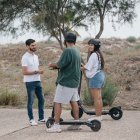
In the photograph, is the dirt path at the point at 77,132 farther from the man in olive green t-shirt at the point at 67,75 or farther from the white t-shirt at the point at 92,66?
the white t-shirt at the point at 92,66

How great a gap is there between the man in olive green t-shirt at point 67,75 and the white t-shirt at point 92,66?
572 millimetres

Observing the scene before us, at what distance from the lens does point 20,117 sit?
45.2 ft

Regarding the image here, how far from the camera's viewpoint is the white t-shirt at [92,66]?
1141 cm

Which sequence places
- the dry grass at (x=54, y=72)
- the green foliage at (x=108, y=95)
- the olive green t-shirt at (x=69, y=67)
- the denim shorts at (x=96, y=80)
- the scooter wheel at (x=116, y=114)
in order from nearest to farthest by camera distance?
the olive green t-shirt at (x=69, y=67)
the denim shorts at (x=96, y=80)
the scooter wheel at (x=116, y=114)
the green foliage at (x=108, y=95)
the dry grass at (x=54, y=72)

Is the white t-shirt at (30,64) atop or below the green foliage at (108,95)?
atop

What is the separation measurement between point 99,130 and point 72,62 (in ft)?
4.85

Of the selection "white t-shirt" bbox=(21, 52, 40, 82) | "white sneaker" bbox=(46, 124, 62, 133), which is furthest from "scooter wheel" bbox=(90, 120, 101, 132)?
"white t-shirt" bbox=(21, 52, 40, 82)

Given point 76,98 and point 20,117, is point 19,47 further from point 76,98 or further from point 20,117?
point 76,98

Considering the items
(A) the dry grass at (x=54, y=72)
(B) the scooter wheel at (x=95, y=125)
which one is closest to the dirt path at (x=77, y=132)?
(B) the scooter wheel at (x=95, y=125)

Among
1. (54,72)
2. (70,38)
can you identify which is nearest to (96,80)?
(70,38)

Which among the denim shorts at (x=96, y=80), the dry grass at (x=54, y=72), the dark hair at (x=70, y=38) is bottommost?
the dry grass at (x=54, y=72)

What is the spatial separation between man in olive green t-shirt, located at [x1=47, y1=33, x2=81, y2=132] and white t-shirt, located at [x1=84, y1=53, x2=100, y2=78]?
572mm

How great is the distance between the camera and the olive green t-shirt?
1064 centimetres

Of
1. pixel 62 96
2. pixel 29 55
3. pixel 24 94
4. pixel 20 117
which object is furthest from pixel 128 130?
pixel 24 94
